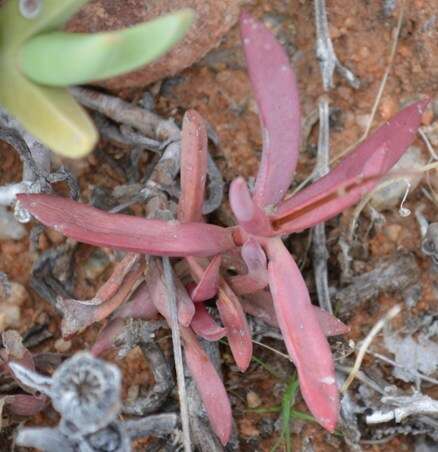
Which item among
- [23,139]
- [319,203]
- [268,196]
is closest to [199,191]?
[268,196]

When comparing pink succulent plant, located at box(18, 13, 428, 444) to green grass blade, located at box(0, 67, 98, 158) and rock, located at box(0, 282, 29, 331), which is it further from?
rock, located at box(0, 282, 29, 331)

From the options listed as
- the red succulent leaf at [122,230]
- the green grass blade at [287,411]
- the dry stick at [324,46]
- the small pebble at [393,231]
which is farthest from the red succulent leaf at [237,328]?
the dry stick at [324,46]

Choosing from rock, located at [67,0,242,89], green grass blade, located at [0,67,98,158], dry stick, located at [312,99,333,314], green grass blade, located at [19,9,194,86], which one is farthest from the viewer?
dry stick, located at [312,99,333,314]

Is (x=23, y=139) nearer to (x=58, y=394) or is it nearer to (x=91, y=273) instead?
(x=91, y=273)

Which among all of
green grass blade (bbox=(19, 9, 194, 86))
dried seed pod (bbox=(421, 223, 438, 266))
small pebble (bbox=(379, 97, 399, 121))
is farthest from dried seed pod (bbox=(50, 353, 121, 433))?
small pebble (bbox=(379, 97, 399, 121))

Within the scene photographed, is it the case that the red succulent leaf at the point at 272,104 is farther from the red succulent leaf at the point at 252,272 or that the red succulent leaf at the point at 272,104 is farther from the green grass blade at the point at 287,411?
the green grass blade at the point at 287,411

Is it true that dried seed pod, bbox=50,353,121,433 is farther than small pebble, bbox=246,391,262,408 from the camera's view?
No

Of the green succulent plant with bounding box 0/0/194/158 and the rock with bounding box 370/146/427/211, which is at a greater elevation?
the rock with bounding box 370/146/427/211
